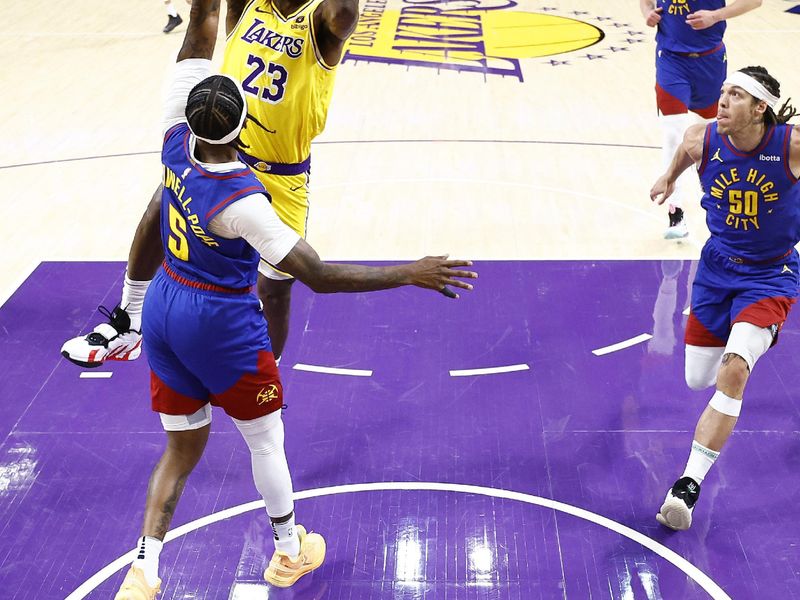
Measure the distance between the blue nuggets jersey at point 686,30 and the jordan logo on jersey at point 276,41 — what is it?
148 inches

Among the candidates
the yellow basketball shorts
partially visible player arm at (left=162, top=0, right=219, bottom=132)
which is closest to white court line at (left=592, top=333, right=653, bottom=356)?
the yellow basketball shorts

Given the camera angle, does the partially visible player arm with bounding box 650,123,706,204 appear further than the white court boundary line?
Yes

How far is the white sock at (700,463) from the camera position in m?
4.46

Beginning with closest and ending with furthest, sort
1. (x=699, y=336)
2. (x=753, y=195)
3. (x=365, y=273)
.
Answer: (x=365, y=273) < (x=753, y=195) < (x=699, y=336)

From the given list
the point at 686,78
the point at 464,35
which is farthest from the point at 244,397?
the point at 464,35

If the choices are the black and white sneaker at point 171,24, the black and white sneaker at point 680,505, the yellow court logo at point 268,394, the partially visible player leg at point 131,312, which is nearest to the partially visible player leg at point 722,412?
the black and white sneaker at point 680,505

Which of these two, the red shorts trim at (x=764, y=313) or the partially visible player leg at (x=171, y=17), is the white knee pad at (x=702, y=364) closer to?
the red shorts trim at (x=764, y=313)

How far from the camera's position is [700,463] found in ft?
14.6

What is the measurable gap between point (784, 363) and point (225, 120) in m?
3.84

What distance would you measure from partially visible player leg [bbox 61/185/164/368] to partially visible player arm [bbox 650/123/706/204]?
248 cm

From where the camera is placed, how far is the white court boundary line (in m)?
4.14

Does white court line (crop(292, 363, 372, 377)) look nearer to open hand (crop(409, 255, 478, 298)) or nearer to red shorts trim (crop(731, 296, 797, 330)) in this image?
red shorts trim (crop(731, 296, 797, 330))

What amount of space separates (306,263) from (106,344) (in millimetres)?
1579

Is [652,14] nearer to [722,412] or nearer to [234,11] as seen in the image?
[234,11]
